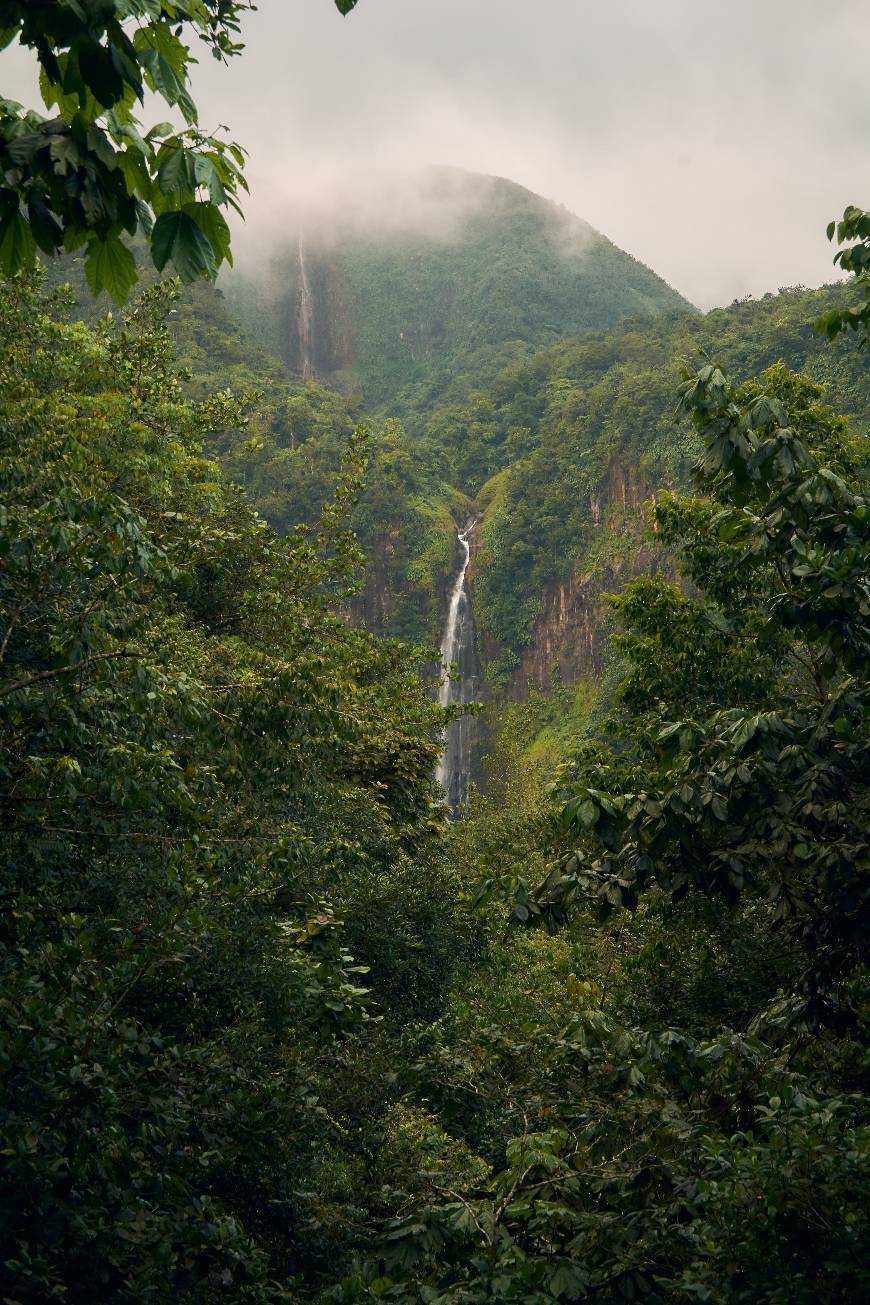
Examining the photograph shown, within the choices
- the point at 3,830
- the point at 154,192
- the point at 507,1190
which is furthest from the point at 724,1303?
the point at 3,830

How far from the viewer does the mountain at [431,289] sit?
92.6 meters

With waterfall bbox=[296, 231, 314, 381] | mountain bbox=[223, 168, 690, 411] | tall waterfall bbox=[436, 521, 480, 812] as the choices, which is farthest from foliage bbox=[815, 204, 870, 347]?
waterfall bbox=[296, 231, 314, 381]

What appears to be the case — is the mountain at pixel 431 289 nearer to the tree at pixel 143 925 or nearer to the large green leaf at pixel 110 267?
the tree at pixel 143 925

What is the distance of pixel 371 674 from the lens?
15.6 m

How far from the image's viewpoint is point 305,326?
102m

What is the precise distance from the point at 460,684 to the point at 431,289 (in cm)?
6711

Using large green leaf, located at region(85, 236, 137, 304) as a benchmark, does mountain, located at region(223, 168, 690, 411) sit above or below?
above

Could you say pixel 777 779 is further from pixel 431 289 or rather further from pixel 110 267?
pixel 431 289

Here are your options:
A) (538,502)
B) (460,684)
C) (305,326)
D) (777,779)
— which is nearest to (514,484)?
(538,502)

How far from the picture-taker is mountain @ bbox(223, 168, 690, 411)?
9262 centimetres

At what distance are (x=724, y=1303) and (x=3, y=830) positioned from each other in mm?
3912

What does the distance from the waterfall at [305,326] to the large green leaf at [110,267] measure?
9517 cm

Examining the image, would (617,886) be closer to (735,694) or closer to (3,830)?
(3,830)

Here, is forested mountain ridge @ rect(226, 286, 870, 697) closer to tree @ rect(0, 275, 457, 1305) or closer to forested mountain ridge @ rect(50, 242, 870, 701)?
forested mountain ridge @ rect(50, 242, 870, 701)
